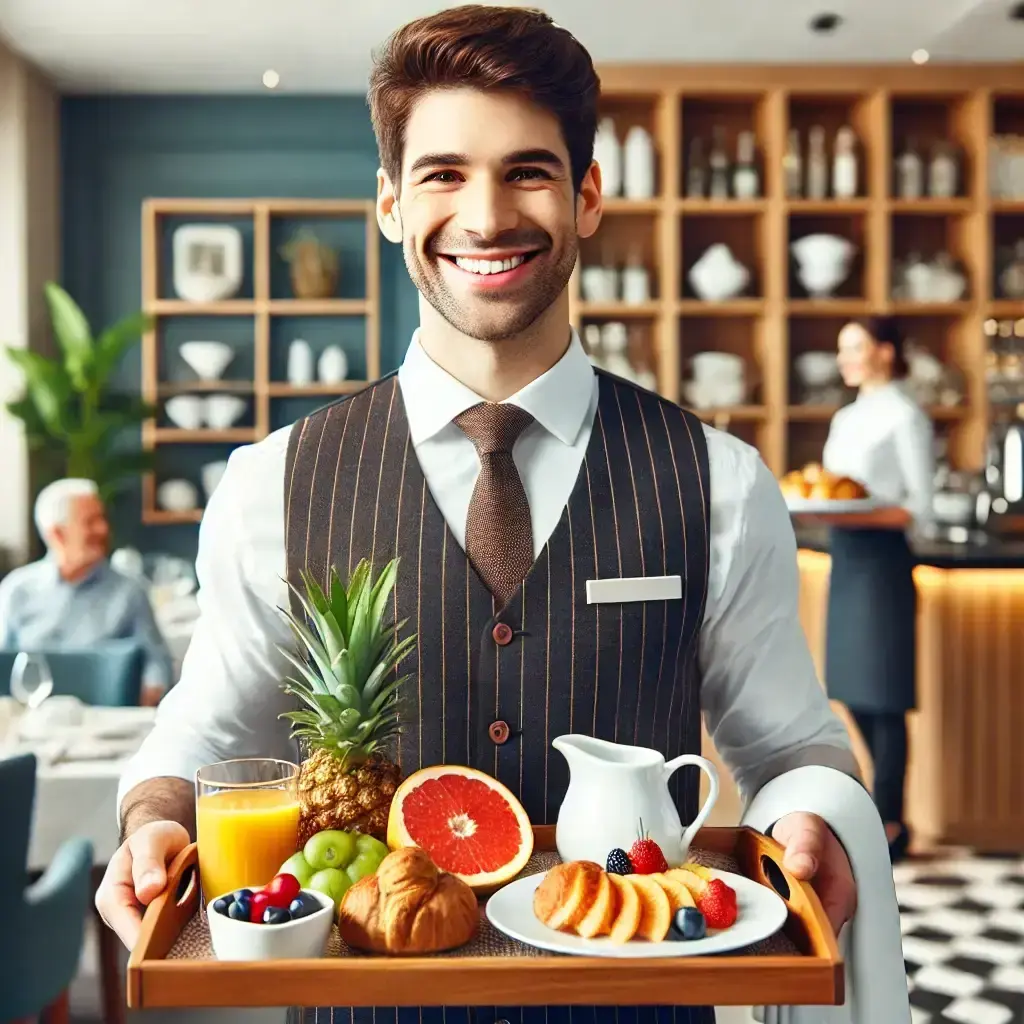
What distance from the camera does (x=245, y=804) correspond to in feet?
3.48

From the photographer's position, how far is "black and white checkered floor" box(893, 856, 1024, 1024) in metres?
3.26

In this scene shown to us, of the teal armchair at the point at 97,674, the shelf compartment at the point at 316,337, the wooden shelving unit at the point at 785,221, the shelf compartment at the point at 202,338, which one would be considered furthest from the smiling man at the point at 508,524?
the shelf compartment at the point at 202,338

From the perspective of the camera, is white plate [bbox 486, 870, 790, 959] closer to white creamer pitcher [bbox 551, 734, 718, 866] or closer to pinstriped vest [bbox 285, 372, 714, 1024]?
white creamer pitcher [bbox 551, 734, 718, 866]

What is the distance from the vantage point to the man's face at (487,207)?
119cm

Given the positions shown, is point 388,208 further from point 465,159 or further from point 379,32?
point 379,32

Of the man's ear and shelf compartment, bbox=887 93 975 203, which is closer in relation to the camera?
the man's ear

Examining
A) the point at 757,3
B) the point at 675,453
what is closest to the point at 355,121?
the point at 757,3

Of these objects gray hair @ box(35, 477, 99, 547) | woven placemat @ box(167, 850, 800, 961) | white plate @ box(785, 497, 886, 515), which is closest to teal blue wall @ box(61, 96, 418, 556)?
gray hair @ box(35, 477, 99, 547)

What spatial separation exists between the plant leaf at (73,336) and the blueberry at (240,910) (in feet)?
19.8

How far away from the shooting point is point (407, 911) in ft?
3.02

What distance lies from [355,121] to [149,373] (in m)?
1.82

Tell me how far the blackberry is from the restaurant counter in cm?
351

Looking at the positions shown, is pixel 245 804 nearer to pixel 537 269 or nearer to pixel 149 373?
pixel 537 269

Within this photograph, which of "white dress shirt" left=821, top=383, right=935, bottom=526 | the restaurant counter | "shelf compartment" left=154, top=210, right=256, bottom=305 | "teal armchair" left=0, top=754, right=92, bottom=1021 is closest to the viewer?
"teal armchair" left=0, top=754, right=92, bottom=1021
